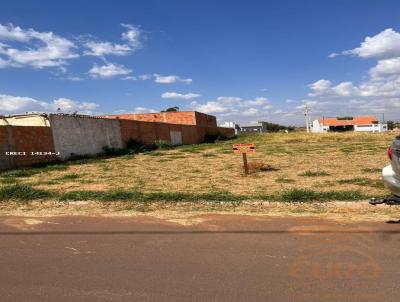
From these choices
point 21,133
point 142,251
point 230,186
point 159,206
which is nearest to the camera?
point 142,251

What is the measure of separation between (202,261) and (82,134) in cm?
2023

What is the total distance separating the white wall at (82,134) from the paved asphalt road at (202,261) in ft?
50.0

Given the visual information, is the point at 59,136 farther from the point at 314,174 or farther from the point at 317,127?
the point at 317,127

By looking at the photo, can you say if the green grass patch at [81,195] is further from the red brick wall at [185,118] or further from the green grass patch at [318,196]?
the red brick wall at [185,118]

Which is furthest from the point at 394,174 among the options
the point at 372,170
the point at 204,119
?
the point at 204,119

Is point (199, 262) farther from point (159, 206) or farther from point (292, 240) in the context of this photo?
point (159, 206)

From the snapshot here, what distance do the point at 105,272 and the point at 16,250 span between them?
1.51 m

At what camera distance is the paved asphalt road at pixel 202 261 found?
12.7 feet

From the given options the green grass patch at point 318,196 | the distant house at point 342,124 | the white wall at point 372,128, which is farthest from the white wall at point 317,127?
the green grass patch at point 318,196

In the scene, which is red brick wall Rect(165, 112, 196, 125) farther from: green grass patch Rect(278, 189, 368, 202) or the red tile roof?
the red tile roof

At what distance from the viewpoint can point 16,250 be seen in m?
5.23

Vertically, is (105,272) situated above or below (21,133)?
below

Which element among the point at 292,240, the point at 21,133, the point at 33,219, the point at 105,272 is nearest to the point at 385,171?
the point at 292,240

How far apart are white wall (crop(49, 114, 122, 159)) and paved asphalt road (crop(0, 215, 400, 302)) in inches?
600
